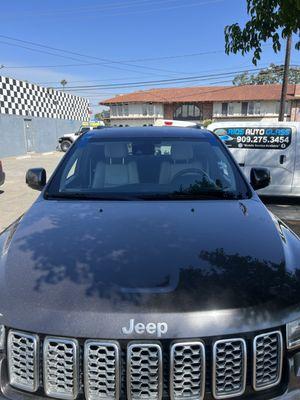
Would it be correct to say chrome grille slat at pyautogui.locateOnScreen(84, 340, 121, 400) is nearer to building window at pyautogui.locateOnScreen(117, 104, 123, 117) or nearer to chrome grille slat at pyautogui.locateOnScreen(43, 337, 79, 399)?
chrome grille slat at pyautogui.locateOnScreen(43, 337, 79, 399)

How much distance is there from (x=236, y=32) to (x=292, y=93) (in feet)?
138

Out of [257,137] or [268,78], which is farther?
[268,78]

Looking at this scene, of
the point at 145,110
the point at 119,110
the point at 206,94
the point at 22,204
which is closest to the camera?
the point at 22,204

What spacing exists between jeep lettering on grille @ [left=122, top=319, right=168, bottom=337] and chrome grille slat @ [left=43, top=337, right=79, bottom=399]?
0.71 ft

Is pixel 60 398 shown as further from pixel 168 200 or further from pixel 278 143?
pixel 278 143

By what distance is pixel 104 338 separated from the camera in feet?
5.03

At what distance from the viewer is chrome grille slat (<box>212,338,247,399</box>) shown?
155 centimetres

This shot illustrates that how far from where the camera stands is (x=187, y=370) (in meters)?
1.54

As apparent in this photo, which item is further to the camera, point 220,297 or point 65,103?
point 65,103

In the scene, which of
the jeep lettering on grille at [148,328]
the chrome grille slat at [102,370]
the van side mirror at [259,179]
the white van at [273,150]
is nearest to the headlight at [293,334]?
the jeep lettering on grille at [148,328]

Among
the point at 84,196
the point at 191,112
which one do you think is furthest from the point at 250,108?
the point at 84,196

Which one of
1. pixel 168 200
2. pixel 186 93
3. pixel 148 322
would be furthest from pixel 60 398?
pixel 186 93

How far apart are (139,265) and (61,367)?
0.54m

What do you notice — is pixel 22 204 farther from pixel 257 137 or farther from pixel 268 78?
pixel 268 78
